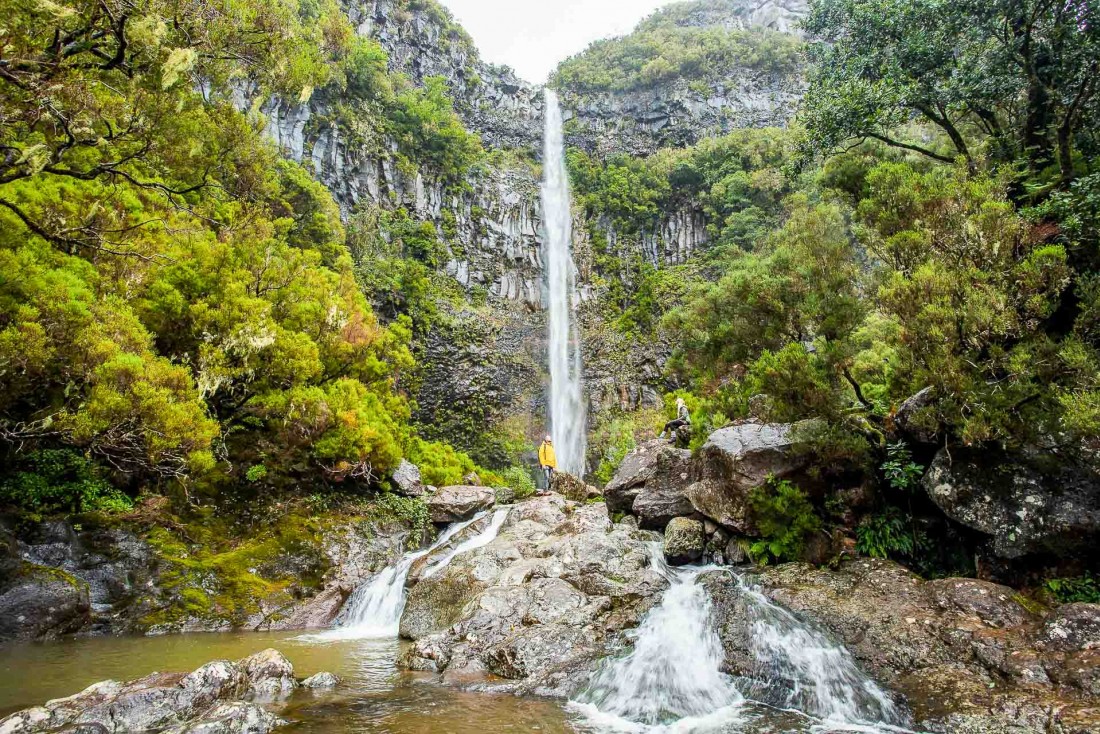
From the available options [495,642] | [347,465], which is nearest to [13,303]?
[347,465]

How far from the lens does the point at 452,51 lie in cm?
3916

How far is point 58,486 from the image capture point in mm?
9781

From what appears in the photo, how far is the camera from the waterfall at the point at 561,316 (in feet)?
96.1

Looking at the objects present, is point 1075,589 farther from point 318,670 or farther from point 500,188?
point 500,188

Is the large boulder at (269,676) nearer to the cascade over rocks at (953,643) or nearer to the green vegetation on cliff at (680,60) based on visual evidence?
the cascade over rocks at (953,643)

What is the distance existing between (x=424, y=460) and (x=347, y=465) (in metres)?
5.39

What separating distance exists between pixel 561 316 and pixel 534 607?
1022 inches

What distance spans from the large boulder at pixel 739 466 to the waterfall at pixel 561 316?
18.4 meters

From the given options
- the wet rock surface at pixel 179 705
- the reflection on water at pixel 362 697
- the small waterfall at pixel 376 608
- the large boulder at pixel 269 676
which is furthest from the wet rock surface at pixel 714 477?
the wet rock surface at pixel 179 705

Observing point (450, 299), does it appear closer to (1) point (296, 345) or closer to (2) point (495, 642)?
(1) point (296, 345)

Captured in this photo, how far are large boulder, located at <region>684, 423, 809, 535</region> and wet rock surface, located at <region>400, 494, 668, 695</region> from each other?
60.0 inches

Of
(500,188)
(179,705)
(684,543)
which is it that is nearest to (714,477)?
(684,543)

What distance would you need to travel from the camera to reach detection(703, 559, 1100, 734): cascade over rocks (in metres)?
4.63

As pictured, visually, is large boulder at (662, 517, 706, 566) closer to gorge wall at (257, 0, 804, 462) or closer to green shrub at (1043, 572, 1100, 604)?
green shrub at (1043, 572, 1100, 604)
